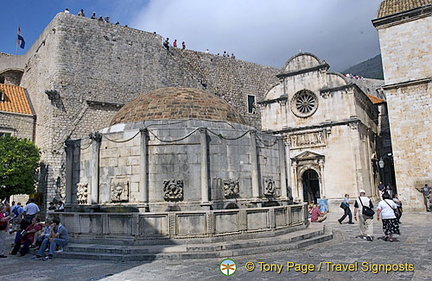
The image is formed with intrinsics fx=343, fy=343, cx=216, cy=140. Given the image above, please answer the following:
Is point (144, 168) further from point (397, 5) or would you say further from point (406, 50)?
point (397, 5)

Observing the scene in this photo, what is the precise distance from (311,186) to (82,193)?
18.9 meters

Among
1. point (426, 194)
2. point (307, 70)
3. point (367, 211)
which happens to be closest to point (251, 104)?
point (307, 70)

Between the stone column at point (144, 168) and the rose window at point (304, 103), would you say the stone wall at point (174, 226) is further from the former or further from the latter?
the rose window at point (304, 103)

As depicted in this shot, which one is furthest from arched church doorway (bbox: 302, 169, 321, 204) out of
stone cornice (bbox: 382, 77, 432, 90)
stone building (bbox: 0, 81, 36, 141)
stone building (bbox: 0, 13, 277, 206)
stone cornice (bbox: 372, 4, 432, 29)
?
stone building (bbox: 0, 81, 36, 141)

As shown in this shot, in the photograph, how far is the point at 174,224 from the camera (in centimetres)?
880

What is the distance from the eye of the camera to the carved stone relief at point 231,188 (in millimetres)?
10586

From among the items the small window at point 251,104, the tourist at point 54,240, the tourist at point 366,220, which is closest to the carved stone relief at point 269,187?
the tourist at point 366,220

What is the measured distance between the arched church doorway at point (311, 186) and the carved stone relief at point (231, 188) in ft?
53.3

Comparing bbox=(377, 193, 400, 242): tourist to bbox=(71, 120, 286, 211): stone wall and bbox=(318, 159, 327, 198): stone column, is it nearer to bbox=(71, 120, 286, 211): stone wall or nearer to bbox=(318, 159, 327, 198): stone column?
bbox=(71, 120, 286, 211): stone wall

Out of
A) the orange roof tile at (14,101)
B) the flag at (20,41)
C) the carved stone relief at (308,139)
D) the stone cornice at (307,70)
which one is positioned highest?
the flag at (20,41)

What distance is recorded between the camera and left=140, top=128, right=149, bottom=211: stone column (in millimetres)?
9977

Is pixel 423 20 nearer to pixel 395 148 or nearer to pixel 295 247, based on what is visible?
pixel 395 148

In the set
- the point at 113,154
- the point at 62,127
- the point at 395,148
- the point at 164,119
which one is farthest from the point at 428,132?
the point at 62,127

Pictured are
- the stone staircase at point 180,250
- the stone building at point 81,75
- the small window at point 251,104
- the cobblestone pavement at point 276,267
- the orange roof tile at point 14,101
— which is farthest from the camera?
the small window at point 251,104
